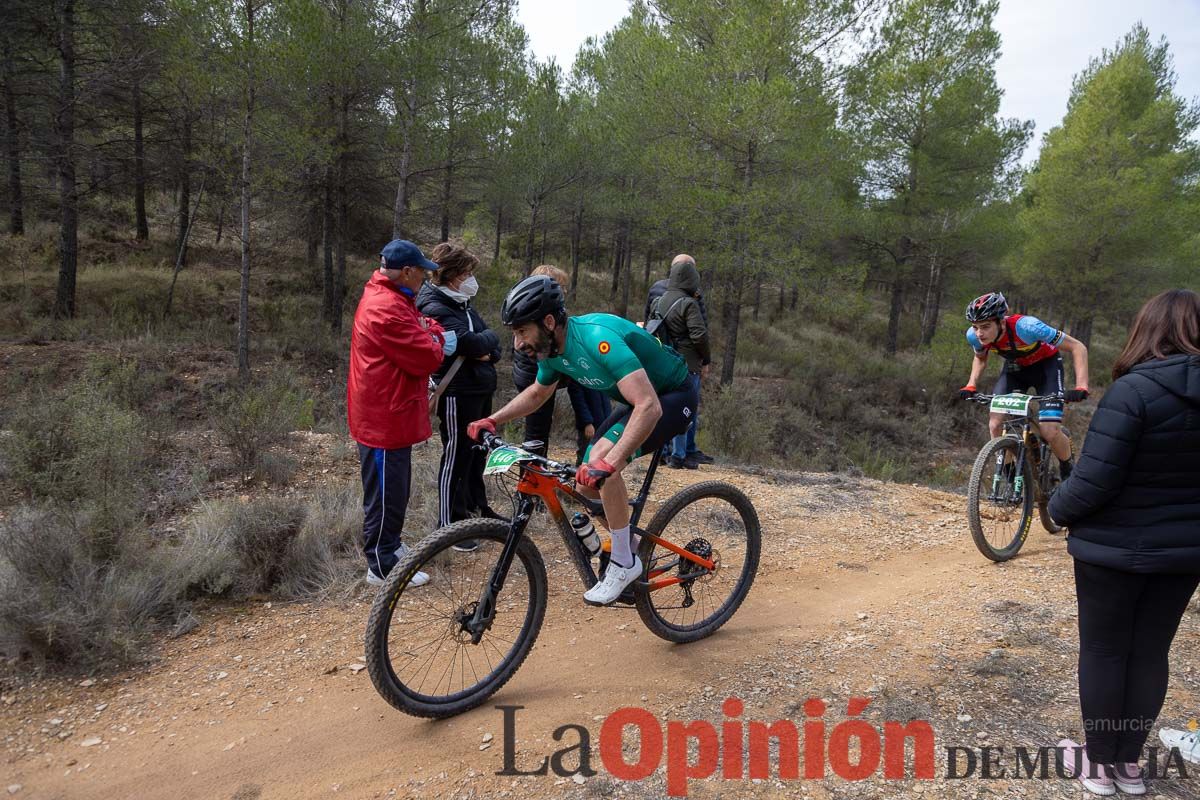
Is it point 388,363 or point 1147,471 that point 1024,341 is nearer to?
point 1147,471

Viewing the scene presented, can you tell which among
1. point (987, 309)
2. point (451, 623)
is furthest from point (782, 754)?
point (987, 309)

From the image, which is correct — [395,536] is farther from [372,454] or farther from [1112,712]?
[1112,712]

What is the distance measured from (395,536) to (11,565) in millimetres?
1970

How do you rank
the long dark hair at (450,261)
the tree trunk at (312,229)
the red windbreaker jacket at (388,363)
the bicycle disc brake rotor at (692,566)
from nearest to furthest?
the bicycle disc brake rotor at (692,566)
the red windbreaker jacket at (388,363)
the long dark hair at (450,261)
the tree trunk at (312,229)

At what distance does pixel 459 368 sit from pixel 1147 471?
356 cm

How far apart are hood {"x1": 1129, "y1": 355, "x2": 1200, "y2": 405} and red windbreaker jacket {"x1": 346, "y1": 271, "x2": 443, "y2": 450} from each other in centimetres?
328

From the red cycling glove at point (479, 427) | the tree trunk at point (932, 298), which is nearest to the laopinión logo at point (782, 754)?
the red cycling glove at point (479, 427)

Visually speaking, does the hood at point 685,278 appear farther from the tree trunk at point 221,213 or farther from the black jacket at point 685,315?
the tree trunk at point 221,213

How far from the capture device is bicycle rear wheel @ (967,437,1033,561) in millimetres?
5117

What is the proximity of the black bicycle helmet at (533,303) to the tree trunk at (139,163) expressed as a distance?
15578mm

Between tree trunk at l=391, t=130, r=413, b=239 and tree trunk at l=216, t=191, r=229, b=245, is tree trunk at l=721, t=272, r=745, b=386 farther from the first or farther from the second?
tree trunk at l=216, t=191, r=229, b=245

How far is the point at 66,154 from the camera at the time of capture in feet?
43.5

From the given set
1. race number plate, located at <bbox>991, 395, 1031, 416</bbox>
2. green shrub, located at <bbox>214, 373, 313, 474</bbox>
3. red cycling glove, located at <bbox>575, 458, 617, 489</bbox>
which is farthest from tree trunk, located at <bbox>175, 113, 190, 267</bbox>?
race number plate, located at <bbox>991, 395, 1031, 416</bbox>

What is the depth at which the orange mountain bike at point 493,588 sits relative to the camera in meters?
2.79
